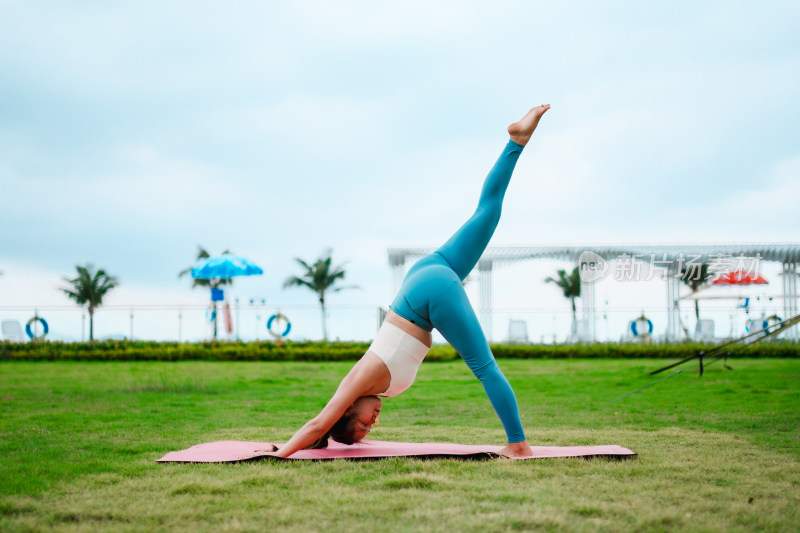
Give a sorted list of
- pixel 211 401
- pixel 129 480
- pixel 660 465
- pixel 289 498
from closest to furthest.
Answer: pixel 289 498, pixel 129 480, pixel 660 465, pixel 211 401

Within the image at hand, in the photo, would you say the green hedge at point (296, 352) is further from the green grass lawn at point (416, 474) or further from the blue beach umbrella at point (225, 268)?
the green grass lawn at point (416, 474)

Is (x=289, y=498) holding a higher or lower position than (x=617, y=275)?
lower

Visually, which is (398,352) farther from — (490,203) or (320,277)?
(320,277)

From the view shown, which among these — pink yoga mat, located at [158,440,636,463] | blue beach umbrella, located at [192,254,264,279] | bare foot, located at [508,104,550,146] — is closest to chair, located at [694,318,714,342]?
blue beach umbrella, located at [192,254,264,279]

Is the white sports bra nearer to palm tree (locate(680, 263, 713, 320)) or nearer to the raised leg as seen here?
the raised leg

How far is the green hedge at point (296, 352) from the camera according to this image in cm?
1886

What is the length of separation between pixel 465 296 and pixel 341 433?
121 centimetres

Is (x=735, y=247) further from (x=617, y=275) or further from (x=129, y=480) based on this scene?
(x=129, y=480)

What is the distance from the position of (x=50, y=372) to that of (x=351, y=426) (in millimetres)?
12131

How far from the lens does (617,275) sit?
20.9 metres

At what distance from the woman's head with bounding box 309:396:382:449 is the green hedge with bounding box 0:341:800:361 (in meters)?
14.4

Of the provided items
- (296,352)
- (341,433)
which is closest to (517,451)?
(341,433)

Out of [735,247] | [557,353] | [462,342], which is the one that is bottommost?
[557,353]

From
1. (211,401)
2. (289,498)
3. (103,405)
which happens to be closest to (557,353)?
(211,401)
